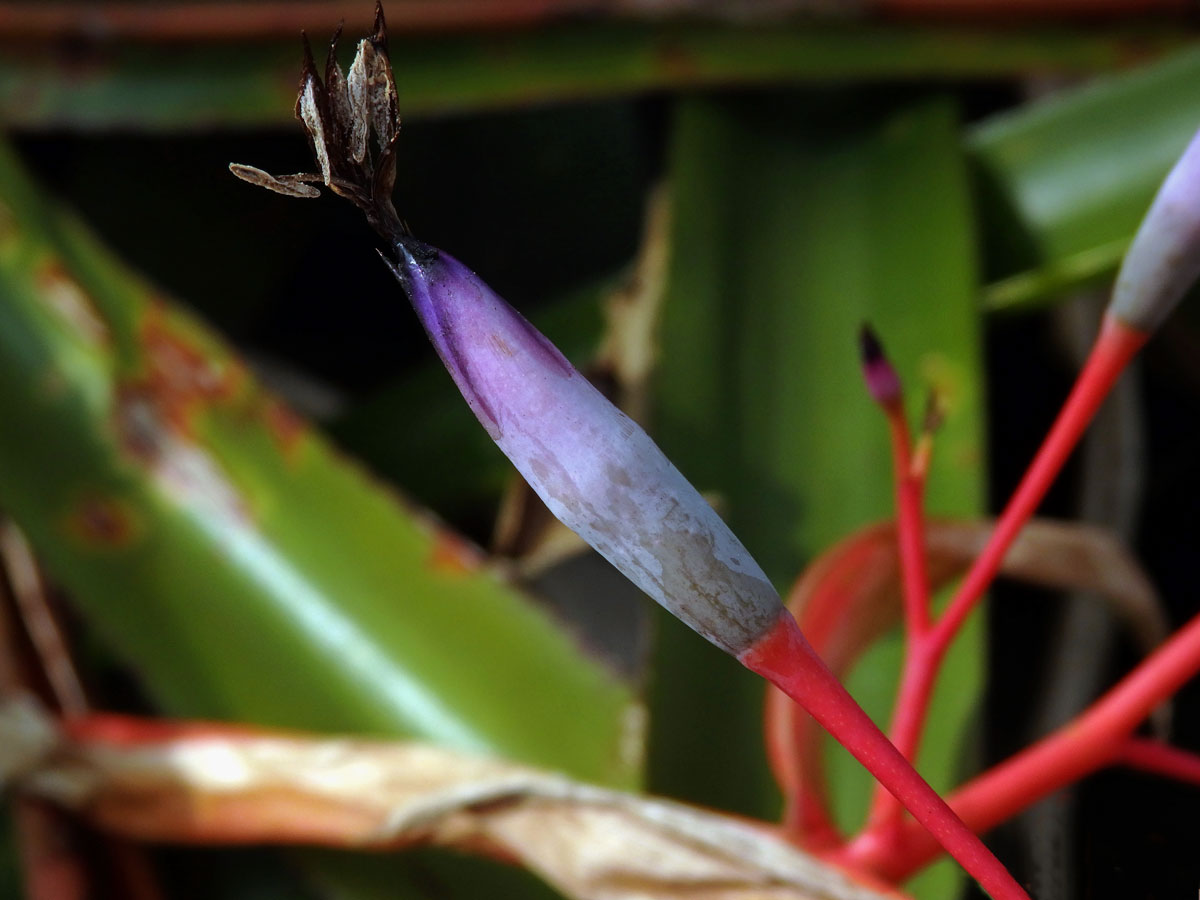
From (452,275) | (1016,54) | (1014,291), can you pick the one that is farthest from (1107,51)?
(452,275)

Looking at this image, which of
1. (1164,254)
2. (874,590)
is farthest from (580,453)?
(874,590)

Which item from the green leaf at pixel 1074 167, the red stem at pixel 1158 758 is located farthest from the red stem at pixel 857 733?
the green leaf at pixel 1074 167

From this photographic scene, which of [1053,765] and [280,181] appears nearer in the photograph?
[280,181]

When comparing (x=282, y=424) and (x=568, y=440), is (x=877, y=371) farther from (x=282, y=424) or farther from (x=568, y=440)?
(x=282, y=424)

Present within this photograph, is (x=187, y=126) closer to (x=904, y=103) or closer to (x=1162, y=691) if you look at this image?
(x=904, y=103)

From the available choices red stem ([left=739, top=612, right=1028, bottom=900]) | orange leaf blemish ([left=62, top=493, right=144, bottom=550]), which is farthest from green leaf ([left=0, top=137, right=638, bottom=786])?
red stem ([left=739, top=612, right=1028, bottom=900])

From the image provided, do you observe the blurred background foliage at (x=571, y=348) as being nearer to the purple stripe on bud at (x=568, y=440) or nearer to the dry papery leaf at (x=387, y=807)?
the dry papery leaf at (x=387, y=807)
